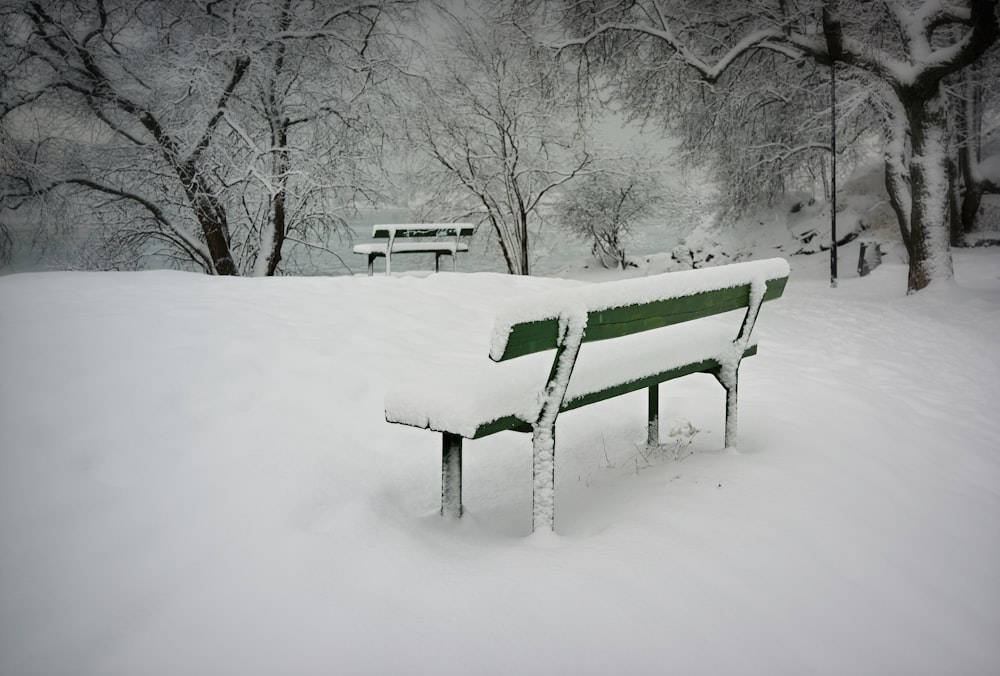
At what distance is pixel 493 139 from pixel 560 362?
14.3m

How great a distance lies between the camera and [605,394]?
9.68ft

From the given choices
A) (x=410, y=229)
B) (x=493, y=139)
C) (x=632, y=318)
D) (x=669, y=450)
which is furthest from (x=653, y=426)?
(x=493, y=139)

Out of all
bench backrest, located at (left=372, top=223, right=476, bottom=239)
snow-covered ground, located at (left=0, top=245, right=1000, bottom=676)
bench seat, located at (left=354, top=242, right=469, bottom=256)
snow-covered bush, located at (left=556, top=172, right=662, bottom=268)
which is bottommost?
snow-covered ground, located at (left=0, top=245, right=1000, bottom=676)

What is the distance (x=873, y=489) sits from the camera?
320 cm

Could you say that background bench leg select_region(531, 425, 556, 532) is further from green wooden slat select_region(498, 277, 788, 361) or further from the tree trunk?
the tree trunk

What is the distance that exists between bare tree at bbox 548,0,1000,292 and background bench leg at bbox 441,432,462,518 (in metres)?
9.09

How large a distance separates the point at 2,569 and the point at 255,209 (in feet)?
32.4

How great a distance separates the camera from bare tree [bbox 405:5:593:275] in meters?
15.1

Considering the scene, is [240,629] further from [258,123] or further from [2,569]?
[258,123]

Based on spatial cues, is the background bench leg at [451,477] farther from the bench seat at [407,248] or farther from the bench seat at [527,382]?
the bench seat at [407,248]

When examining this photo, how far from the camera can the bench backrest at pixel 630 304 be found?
2273 mm

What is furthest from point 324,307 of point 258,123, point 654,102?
point 654,102

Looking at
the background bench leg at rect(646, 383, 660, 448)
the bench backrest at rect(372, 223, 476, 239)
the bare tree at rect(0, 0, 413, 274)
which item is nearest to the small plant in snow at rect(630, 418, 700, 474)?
the background bench leg at rect(646, 383, 660, 448)

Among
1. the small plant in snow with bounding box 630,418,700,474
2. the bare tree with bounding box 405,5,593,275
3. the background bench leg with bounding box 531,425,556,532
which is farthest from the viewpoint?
the bare tree with bounding box 405,5,593,275
